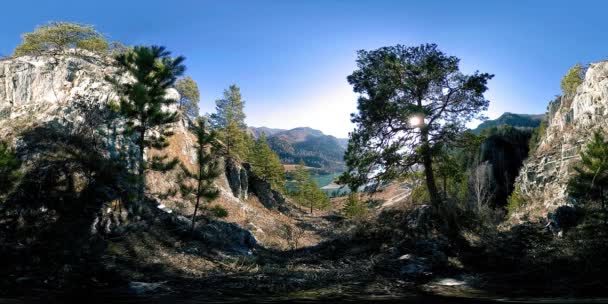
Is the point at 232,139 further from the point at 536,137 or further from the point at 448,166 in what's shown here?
the point at 536,137

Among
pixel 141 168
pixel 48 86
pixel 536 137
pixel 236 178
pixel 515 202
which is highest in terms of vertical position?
pixel 48 86

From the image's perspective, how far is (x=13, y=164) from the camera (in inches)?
695

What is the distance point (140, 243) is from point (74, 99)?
15.1 metres

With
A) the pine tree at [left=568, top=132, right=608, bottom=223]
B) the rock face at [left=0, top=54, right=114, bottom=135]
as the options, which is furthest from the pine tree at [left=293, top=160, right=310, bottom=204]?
the pine tree at [left=568, top=132, right=608, bottom=223]

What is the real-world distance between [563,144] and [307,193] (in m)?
43.4

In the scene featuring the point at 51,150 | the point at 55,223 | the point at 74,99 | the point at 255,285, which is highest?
the point at 74,99

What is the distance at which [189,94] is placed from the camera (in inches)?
3031

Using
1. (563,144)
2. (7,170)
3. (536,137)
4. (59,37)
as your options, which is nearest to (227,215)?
(7,170)

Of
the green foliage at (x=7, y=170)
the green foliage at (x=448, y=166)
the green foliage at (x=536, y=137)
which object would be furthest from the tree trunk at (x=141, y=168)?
the green foliage at (x=536, y=137)

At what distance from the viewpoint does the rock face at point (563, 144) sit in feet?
143

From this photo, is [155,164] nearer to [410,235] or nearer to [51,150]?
[51,150]

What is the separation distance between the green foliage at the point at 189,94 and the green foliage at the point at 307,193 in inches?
1028

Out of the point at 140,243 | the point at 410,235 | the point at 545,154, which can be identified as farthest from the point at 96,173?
the point at 545,154

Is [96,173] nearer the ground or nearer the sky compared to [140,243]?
nearer the sky
